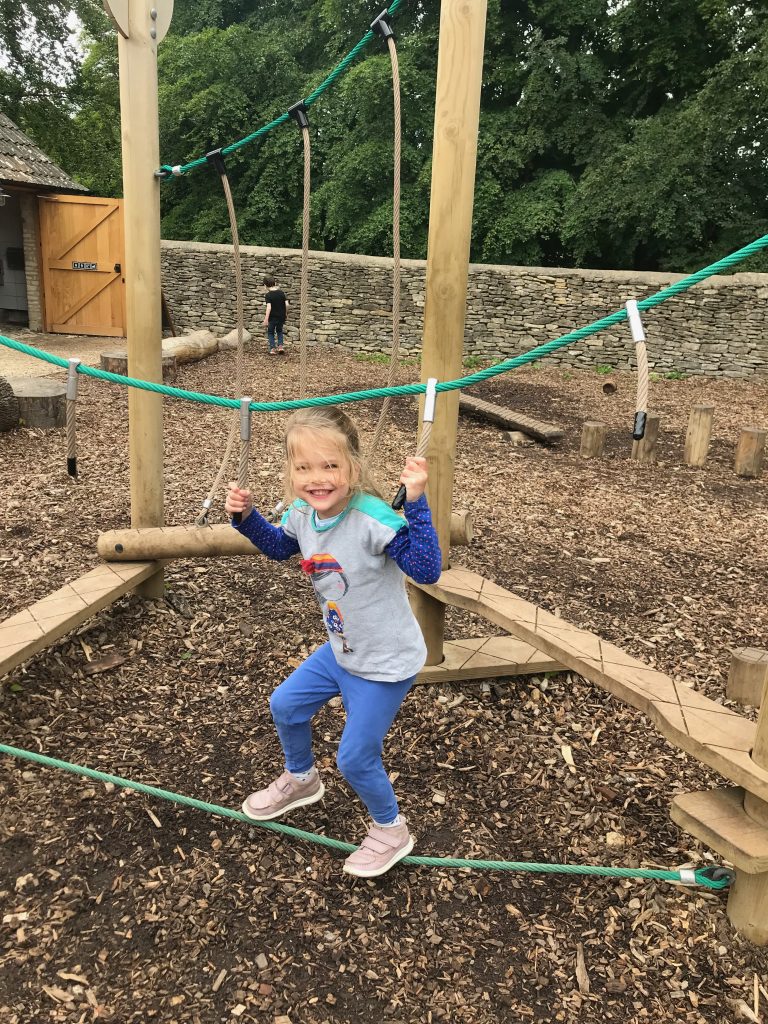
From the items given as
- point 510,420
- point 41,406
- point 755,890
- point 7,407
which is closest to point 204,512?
point 755,890

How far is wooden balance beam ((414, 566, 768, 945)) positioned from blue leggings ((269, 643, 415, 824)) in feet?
2.04

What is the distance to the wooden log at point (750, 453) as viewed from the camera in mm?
6078

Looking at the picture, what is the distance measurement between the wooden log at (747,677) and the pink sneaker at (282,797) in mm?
1314

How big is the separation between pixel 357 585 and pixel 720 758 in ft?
3.10

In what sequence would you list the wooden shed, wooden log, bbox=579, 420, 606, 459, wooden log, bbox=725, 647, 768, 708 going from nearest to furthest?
wooden log, bbox=725, 647, 768, 708, wooden log, bbox=579, 420, 606, 459, the wooden shed

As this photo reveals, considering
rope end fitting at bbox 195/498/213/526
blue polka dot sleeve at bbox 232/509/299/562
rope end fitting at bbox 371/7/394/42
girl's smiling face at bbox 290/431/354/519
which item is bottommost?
rope end fitting at bbox 195/498/213/526

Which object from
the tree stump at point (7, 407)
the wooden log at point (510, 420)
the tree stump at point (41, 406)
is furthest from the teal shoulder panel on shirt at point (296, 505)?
the wooden log at point (510, 420)

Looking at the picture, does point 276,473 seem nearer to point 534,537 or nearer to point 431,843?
point 534,537

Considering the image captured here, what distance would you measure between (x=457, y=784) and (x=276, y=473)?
377 cm

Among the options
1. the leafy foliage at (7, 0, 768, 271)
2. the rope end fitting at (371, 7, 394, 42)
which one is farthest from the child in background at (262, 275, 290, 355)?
the rope end fitting at (371, 7, 394, 42)

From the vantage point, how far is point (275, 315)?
12.1m

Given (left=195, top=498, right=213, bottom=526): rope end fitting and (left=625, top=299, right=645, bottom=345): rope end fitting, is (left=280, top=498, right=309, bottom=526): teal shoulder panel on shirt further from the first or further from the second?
(left=625, top=299, right=645, bottom=345): rope end fitting

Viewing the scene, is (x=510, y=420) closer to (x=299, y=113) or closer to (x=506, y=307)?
(x=299, y=113)

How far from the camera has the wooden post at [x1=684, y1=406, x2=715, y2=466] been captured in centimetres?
635
